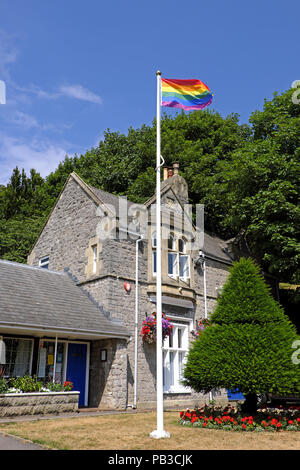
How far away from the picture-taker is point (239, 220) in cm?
2398

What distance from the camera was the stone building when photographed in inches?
625

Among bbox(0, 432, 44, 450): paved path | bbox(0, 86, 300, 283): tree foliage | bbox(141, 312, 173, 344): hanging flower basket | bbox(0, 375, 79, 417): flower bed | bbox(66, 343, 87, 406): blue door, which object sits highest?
bbox(0, 86, 300, 283): tree foliage

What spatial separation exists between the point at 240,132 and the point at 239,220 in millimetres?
15979

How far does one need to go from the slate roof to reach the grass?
3.28 metres

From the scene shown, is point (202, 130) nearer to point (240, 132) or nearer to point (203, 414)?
point (240, 132)

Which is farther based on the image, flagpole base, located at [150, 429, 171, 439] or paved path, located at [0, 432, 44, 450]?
flagpole base, located at [150, 429, 171, 439]

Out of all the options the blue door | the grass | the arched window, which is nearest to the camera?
the grass

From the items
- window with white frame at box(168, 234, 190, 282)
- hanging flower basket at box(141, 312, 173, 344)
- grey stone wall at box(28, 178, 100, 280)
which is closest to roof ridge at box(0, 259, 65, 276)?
grey stone wall at box(28, 178, 100, 280)

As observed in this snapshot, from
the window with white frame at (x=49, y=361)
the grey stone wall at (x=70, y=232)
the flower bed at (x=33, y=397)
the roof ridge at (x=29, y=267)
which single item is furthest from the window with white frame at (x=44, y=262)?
the flower bed at (x=33, y=397)

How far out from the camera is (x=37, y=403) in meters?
12.8

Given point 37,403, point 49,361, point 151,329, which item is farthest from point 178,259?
point 37,403

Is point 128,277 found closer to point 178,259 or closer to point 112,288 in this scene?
point 112,288

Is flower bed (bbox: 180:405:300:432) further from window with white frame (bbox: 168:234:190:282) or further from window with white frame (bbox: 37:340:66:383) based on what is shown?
window with white frame (bbox: 168:234:190:282)

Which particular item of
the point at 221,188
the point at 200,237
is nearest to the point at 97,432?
the point at 200,237
